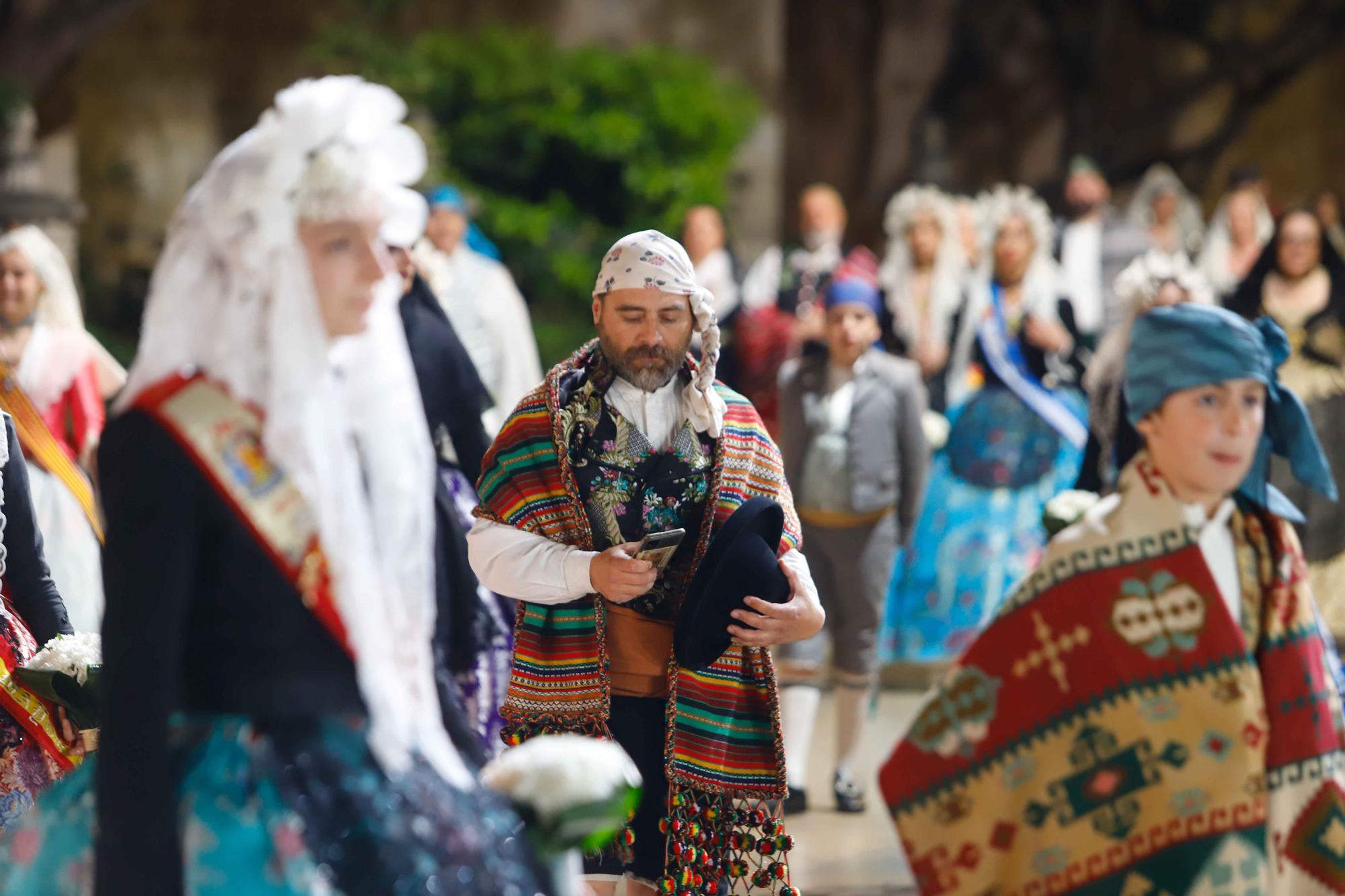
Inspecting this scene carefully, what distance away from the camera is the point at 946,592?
9312mm

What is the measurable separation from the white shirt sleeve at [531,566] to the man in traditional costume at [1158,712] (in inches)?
38.4

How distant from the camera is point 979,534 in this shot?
9359mm

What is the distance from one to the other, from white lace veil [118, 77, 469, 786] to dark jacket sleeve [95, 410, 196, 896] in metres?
0.13

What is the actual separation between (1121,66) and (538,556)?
17082 mm

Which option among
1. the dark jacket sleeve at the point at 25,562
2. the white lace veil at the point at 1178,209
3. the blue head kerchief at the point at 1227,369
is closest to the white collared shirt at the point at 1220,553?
the blue head kerchief at the point at 1227,369

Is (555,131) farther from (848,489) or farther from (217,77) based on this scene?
(848,489)

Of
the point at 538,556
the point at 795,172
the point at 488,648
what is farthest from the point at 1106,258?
the point at 538,556

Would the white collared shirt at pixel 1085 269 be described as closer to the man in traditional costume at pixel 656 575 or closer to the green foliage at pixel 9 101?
the green foliage at pixel 9 101

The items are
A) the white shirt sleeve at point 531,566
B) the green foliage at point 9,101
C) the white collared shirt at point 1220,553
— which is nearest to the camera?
the white collared shirt at point 1220,553

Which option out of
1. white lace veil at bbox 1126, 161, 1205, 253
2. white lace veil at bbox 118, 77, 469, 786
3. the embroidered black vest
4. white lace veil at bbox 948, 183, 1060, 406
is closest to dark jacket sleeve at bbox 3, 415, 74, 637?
the embroidered black vest

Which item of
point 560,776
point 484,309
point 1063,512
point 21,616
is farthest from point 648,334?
point 484,309

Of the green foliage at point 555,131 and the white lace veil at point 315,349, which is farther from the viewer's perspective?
the green foliage at point 555,131

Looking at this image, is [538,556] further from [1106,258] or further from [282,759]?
[1106,258]

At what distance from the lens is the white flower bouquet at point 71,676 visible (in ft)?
12.3
